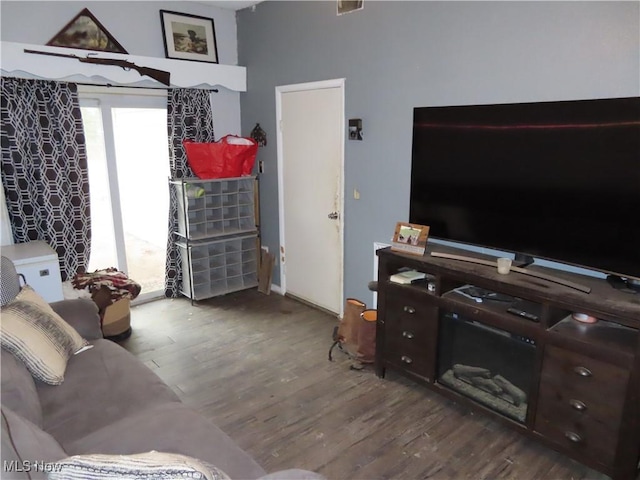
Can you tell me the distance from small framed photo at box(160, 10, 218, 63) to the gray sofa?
115 inches

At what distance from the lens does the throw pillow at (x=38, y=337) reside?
78.2 inches

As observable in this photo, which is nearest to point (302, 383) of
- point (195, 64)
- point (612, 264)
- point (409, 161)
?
point (409, 161)

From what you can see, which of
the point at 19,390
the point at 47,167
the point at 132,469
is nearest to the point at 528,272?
the point at 132,469

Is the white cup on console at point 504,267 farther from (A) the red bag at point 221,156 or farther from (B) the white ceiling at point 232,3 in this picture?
(B) the white ceiling at point 232,3

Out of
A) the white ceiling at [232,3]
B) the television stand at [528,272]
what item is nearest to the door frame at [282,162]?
the white ceiling at [232,3]

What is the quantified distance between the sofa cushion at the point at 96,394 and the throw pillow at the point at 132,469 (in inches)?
27.8

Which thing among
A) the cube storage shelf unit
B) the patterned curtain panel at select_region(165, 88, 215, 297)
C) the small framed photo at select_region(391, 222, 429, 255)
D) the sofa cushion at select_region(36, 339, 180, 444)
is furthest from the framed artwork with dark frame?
the small framed photo at select_region(391, 222, 429, 255)

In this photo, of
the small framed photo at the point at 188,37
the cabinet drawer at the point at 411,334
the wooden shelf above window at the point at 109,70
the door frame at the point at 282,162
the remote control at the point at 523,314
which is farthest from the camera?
the small framed photo at the point at 188,37

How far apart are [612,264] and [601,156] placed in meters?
0.49

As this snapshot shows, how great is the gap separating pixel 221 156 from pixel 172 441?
119 inches

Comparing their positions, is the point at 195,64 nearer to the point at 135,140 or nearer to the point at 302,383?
the point at 135,140

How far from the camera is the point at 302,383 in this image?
2918 mm

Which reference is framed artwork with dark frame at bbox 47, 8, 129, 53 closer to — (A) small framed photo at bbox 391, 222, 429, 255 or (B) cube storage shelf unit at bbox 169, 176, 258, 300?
(B) cube storage shelf unit at bbox 169, 176, 258, 300

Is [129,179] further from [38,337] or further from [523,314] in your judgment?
[523,314]
